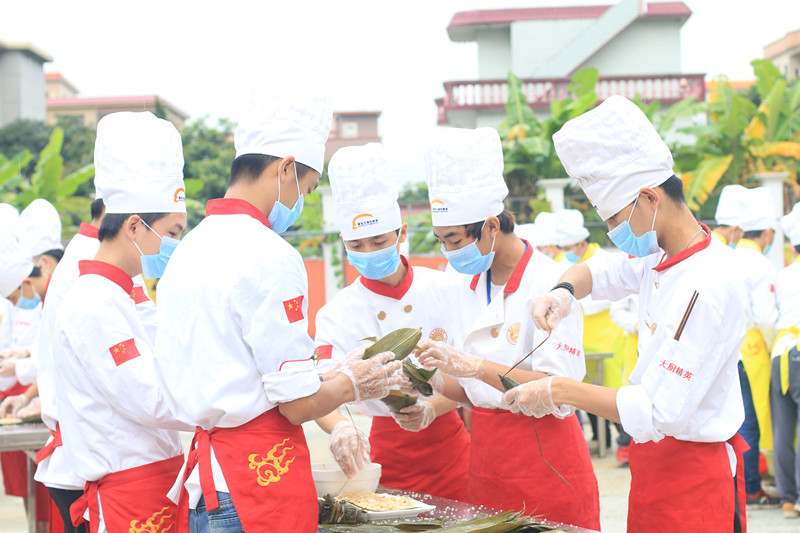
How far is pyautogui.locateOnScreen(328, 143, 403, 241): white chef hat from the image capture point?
345 centimetres

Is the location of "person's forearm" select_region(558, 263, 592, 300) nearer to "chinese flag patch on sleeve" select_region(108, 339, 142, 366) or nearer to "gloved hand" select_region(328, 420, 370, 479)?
"gloved hand" select_region(328, 420, 370, 479)

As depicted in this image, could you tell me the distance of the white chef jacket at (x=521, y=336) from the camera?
2.90 meters

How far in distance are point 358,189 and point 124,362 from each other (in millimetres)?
1291

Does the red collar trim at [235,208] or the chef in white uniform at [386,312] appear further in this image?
the chef in white uniform at [386,312]

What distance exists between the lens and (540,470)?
294 cm

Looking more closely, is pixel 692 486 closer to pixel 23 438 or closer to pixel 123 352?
pixel 123 352

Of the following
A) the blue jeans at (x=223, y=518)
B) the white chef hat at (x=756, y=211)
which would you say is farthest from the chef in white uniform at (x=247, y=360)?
the white chef hat at (x=756, y=211)

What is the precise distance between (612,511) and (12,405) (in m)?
4.17

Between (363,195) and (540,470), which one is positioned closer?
(540,470)

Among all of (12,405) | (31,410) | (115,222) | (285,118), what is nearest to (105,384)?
(115,222)

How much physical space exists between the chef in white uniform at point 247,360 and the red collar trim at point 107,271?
50cm

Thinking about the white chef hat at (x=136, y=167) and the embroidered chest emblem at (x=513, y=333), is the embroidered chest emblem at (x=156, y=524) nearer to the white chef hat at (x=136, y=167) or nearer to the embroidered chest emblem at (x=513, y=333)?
the white chef hat at (x=136, y=167)

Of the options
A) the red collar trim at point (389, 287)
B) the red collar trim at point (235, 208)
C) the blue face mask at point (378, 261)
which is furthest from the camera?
the red collar trim at point (389, 287)

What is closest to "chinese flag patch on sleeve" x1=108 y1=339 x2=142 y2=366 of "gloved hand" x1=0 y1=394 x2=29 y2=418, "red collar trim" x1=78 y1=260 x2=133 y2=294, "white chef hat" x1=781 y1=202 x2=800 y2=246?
"red collar trim" x1=78 y1=260 x2=133 y2=294
